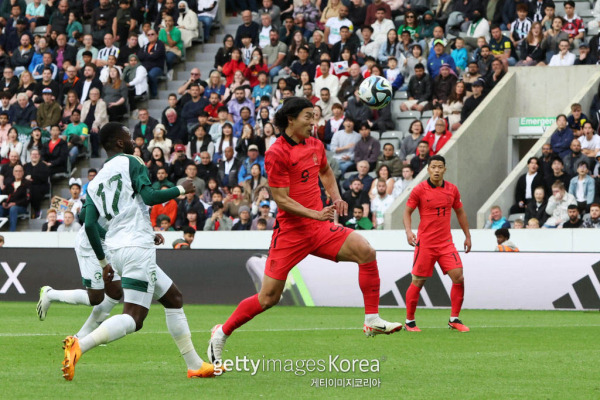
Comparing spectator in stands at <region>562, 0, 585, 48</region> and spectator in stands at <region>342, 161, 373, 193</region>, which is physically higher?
spectator in stands at <region>562, 0, 585, 48</region>

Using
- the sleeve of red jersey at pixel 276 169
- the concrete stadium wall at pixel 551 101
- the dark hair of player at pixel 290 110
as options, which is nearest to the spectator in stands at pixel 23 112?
the concrete stadium wall at pixel 551 101

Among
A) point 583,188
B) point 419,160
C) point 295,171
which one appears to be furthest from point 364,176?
point 295,171

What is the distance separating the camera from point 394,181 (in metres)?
23.3

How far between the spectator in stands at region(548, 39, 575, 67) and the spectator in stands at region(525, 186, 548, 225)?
4104 mm

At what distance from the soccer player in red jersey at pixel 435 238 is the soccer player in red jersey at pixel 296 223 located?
442cm

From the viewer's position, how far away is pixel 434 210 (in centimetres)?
1442

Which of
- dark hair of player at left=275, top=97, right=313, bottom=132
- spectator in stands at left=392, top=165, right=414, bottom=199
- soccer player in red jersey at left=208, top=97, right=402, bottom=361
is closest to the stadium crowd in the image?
spectator in stands at left=392, top=165, right=414, bottom=199

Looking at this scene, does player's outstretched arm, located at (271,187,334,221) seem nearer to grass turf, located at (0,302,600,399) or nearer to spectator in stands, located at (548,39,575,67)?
grass turf, located at (0,302,600,399)

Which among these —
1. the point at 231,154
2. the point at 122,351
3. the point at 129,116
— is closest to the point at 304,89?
the point at 231,154

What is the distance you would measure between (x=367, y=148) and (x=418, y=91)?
2.16m

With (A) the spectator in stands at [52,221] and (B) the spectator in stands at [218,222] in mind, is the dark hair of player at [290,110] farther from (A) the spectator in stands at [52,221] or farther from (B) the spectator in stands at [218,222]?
(A) the spectator in stands at [52,221]

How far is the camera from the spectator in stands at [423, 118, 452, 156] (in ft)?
78.3
